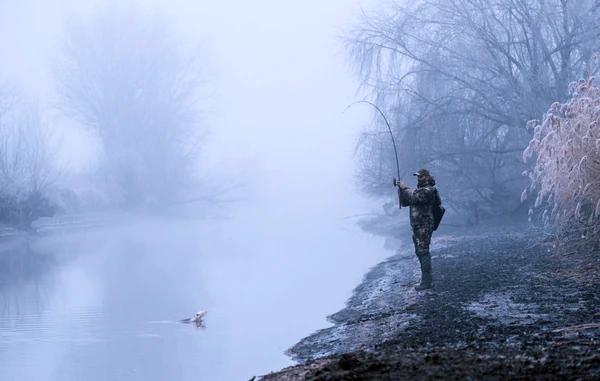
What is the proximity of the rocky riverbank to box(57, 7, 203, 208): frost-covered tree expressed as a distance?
3743cm

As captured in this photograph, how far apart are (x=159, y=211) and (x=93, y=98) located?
8.95m

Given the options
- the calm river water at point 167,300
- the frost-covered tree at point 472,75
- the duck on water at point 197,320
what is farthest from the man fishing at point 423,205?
the frost-covered tree at point 472,75

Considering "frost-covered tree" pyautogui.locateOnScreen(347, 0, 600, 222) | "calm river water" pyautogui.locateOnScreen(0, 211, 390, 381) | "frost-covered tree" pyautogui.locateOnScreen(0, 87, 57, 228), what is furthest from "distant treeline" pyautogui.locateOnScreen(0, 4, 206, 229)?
"frost-covered tree" pyautogui.locateOnScreen(347, 0, 600, 222)

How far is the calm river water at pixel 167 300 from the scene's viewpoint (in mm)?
12773

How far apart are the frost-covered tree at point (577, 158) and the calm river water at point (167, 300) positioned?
5.05m

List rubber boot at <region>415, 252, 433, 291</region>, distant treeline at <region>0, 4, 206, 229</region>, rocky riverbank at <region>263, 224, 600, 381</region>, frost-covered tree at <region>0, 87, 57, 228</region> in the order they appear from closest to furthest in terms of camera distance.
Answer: rocky riverbank at <region>263, 224, 600, 381</region> → rubber boot at <region>415, 252, 433, 291</region> → frost-covered tree at <region>0, 87, 57, 228</region> → distant treeline at <region>0, 4, 206, 229</region>

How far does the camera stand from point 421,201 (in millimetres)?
13375

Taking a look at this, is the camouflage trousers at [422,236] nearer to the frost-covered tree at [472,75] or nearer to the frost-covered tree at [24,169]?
the frost-covered tree at [472,75]

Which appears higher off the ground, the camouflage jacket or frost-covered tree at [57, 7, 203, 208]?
frost-covered tree at [57, 7, 203, 208]

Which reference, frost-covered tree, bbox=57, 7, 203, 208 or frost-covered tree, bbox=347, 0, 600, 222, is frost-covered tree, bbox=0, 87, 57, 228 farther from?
frost-covered tree, bbox=347, 0, 600, 222

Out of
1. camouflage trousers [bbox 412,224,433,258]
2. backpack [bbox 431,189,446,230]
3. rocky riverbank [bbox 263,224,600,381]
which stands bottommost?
rocky riverbank [bbox 263,224,600,381]

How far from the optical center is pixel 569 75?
27.0m

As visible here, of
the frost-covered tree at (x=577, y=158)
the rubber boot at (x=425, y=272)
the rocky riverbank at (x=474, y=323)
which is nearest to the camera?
the rocky riverbank at (x=474, y=323)

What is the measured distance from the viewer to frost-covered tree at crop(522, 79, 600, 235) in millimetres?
14297
